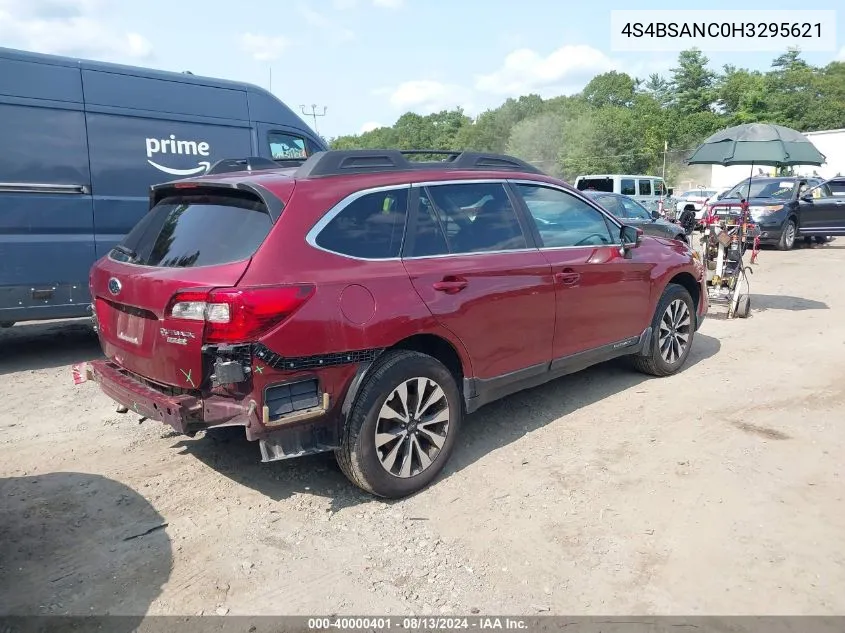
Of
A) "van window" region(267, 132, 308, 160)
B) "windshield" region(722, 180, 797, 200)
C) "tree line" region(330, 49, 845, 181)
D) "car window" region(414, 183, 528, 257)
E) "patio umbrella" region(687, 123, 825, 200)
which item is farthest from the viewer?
"tree line" region(330, 49, 845, 181)

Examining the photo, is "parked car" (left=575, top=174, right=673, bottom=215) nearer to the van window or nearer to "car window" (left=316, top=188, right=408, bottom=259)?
the van window

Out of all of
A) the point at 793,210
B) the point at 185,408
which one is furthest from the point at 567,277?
the point at 793,210

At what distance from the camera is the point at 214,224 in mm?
3551

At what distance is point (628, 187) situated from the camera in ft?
78.5

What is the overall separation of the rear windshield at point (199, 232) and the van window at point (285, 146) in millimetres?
4058

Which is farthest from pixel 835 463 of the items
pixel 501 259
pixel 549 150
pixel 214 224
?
pixel 549 150

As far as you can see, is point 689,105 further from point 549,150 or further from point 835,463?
point 835,463

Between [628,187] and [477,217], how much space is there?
2124cm

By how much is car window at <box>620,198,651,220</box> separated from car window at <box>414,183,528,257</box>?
1072 cm

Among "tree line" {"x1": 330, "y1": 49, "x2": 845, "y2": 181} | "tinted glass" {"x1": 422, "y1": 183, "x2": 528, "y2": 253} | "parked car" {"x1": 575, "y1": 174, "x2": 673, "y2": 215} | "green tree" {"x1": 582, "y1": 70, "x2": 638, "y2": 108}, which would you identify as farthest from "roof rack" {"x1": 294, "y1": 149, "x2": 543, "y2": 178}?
"green tree" {"x1": 582, "y1": 70, "x2": 638, "y2": 108}

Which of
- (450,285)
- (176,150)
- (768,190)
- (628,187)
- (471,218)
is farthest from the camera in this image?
(628,187)

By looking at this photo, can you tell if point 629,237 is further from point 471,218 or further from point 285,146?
point 285,146

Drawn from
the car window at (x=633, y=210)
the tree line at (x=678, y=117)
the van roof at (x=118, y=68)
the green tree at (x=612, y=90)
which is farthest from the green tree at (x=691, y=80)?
the van roof at (x=118, y=68)

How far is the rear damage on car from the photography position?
316 centimetres
